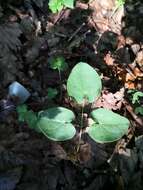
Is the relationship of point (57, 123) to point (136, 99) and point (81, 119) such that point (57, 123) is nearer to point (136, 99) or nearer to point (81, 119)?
point (81, 119)

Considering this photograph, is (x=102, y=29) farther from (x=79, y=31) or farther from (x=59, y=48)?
(x=59, y=48)

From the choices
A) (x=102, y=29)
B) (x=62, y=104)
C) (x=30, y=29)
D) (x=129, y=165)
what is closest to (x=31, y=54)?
(x=30, y=29)

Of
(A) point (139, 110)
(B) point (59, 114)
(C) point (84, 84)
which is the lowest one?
(A) point (139, 110)

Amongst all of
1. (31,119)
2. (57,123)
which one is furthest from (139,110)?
(31,119)

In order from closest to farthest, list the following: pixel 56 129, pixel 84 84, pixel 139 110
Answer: pixel 56 129 < pixel 84 84 < pixel 139 110

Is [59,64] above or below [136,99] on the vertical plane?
above

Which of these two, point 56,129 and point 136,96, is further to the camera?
point 136,96

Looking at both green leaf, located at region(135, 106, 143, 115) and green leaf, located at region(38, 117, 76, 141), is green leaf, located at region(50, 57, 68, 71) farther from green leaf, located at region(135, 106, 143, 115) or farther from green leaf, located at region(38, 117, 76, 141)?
green leaf, located at region(135, 106, 143, 115)
